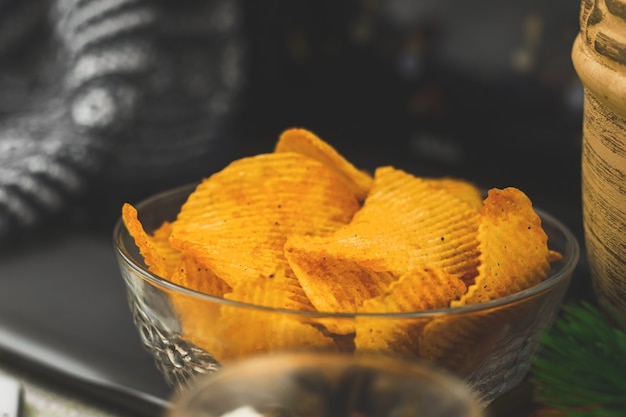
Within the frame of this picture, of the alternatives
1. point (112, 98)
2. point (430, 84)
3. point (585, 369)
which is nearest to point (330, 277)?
point (585, 369)

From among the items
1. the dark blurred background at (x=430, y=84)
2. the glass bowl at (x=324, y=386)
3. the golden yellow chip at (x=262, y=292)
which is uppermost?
the glass bowl at (x=324, y=386)

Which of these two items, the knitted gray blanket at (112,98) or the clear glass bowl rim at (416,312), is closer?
the clear glass bowl rim at (416,312)

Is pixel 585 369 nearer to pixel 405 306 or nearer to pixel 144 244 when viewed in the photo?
Answer: pixel 405 306

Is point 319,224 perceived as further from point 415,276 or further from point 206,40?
point 206,40

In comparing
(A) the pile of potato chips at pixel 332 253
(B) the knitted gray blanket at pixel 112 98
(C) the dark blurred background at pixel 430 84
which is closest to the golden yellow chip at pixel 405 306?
(A) the pile of potato chips at pixel 332 253

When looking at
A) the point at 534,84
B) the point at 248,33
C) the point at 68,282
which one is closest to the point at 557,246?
the point at 68,282

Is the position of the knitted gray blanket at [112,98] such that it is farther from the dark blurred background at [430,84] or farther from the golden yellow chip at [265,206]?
A: the golden yellow chip at [265,206]
